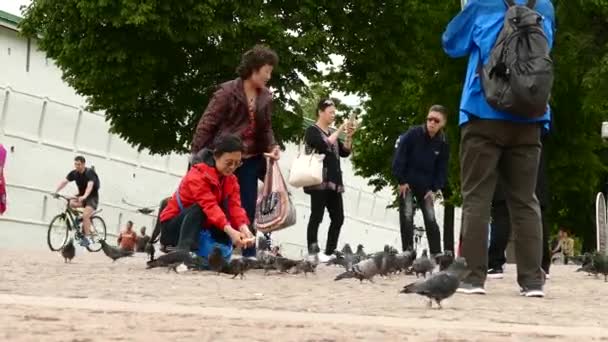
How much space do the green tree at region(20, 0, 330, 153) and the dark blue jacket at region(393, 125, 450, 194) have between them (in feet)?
54.4

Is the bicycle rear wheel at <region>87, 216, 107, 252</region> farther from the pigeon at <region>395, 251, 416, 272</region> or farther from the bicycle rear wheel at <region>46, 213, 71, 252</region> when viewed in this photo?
the pigeon at <region>395, 251, 416, 272</region>

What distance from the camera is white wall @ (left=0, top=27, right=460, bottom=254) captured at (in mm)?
48500

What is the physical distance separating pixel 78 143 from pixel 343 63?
18.9 meters

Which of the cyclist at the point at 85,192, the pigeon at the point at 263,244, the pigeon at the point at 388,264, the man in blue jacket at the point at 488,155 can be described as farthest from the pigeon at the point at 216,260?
the cyclist at the point at 85,192

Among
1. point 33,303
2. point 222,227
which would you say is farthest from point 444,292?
point 222,227

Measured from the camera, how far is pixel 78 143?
171 feet

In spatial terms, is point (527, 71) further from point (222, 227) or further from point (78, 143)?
point (78, 143)

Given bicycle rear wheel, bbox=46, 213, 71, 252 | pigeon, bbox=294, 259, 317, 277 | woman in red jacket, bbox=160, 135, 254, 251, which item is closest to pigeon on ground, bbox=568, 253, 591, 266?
pigeon, bbox=294, 259, 317, 277

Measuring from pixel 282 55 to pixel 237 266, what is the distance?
68.0 ft

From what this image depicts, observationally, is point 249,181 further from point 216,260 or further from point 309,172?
point 309,172

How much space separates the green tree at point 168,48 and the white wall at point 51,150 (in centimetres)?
1202

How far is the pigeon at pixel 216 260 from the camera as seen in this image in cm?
1188

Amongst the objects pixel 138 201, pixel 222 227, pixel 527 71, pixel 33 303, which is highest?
pixel 138 201

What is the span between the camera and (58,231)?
27.4 meters
